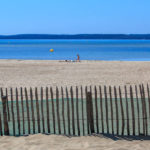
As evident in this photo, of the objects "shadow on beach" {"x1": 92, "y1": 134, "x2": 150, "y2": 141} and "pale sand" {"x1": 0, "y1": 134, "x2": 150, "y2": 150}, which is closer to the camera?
"pale sand" {"x1": 0, "y1": 134, "x2": 150, "y2": 150}

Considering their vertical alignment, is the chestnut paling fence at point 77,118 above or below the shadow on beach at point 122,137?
above

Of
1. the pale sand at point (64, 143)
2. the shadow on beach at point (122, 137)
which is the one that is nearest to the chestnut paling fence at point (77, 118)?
the shadow on beach at point (122, 137)

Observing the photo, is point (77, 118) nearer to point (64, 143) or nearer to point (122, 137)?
point (64, 143)

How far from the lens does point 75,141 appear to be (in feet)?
29.9

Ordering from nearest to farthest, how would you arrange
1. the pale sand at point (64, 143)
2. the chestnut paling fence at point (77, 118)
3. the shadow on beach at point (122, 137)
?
the pale sand at point (64, 143), the shadow on beach at point (122, 137), the chestnut paling fence at point (77, 118)

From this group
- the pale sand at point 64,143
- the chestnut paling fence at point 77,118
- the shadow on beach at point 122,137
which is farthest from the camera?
the chestnut paling fence at point 77,118

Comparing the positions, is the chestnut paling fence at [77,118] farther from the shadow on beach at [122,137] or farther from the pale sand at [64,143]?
the pale sand at [64,143]

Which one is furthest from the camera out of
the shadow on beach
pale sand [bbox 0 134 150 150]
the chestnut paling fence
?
the chestnut paling fence

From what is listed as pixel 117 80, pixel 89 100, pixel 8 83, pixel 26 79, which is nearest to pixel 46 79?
pixel 26 79

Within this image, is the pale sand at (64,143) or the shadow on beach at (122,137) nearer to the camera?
the pale sand at (64,143)

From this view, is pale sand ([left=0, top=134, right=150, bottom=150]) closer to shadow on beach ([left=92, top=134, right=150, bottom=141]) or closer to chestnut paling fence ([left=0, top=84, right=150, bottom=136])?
shadow on beach ([left=92, top=134, right=150, bottom=141])

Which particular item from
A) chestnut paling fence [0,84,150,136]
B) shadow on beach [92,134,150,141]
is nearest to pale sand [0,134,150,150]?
shadow on beach [92,134,150,141]

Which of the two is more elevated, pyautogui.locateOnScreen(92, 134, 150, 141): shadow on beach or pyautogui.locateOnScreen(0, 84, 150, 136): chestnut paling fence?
pyautogui.locateOnScreen(0, 84, 150, 136): chestnut paling fence

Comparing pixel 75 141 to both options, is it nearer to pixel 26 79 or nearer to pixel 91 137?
pixel 91 137
